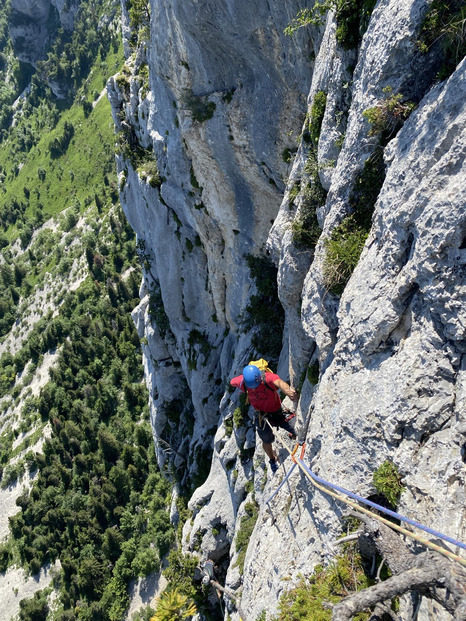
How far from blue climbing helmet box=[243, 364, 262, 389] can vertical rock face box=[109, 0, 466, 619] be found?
5.03 feet

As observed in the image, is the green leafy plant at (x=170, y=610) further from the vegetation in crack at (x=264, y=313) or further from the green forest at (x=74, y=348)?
the green forest at (x=74, y=348)

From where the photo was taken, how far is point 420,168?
23.6ft

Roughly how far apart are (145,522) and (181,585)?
35.7 m

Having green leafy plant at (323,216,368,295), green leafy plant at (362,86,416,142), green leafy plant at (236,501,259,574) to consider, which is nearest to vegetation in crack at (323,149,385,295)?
green leafy plant at (323,216,368,295)

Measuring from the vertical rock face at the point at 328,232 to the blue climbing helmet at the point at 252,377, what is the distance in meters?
1.53

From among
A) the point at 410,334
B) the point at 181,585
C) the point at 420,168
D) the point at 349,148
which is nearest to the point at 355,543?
the point at 410,334

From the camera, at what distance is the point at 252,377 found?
451 inches

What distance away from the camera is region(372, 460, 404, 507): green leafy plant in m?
6.93

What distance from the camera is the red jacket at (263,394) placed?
1203 cm

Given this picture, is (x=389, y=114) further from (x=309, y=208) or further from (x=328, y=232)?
(x=309, y=208)

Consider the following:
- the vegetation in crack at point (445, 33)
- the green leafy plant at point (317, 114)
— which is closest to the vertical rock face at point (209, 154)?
the green leafy plant at point (317, 114)

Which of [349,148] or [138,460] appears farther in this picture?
[138,460]

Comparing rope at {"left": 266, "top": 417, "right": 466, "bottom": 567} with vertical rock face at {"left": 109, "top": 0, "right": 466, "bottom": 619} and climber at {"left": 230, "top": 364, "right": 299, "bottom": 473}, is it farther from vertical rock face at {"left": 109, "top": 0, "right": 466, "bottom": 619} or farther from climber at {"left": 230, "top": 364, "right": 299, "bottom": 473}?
climber at {"left": 230, "top": 364, "right": 299, "bottom": 473}

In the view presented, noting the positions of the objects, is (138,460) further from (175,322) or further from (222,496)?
(222,496)
